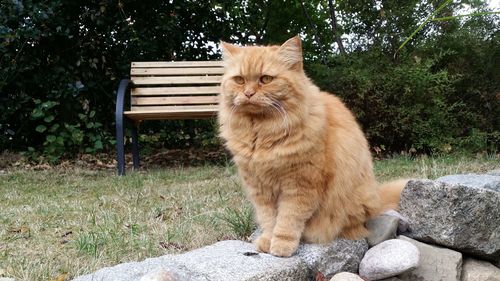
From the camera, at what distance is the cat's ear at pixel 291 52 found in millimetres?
2014

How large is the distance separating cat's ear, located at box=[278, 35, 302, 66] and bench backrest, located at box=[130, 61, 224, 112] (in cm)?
349

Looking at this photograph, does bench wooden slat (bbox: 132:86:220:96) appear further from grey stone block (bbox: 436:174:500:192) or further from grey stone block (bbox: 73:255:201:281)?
grey stone block (bbox: 73:255:201:281)

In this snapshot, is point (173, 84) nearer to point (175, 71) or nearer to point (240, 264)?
point (175, 71)

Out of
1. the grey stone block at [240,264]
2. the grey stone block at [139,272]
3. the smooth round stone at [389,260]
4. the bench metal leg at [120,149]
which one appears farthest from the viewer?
the bench metal leg at [120,149]

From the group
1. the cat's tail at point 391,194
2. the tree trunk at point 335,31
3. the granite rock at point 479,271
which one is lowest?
the granite rock at point 479,271

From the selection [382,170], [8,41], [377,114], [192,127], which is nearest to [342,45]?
[377,114]

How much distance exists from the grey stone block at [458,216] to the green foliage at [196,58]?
11.8 feet

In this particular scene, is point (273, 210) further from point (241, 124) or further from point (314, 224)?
point (241, 124)

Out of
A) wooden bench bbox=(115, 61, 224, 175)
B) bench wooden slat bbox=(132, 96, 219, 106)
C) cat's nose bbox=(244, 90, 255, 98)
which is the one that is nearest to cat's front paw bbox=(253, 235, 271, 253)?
cat's nose bbox=(244, 90, 255, 98)

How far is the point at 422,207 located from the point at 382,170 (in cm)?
196

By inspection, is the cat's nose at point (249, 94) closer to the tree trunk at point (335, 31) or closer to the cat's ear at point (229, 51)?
the cat's ear at point (229, 51)

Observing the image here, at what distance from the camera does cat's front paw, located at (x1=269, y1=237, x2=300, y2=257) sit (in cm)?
192

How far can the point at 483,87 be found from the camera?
6.09m

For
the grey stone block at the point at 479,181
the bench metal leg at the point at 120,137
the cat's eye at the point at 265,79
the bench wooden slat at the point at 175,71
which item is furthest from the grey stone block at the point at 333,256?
the bench wooden slat at the point at 175,71
